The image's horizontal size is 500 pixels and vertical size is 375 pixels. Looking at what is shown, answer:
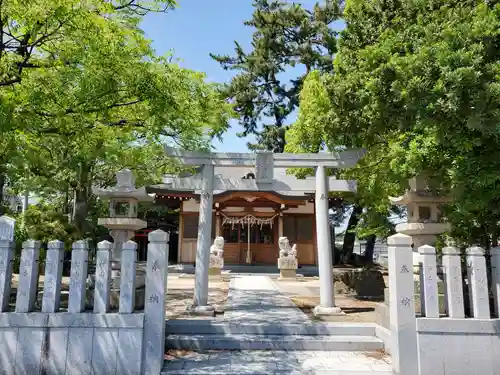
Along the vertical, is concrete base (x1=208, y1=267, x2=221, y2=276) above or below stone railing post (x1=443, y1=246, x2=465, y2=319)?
below

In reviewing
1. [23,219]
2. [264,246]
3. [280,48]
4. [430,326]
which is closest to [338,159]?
[430,326]

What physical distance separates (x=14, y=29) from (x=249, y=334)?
21.5 feet

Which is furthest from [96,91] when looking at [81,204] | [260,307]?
[81,204]

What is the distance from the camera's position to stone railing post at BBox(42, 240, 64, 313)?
5.18m

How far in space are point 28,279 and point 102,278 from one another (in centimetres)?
104

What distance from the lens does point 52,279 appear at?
17.1ft

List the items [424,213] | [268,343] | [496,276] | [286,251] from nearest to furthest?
[496,276], [268,343], [424,213], [286,251]

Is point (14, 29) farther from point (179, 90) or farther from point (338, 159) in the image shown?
point (338, 159)

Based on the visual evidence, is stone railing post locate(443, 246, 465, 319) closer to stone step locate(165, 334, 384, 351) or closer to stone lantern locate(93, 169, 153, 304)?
stone step locate(165, 334, 384, 351)

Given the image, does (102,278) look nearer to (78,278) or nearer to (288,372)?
(78,278)

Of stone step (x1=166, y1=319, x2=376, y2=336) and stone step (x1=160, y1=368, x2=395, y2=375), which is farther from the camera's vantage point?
stone step (x1=166, y1=319, x2=376, y2=336)

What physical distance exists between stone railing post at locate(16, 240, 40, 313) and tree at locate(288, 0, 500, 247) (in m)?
6.06

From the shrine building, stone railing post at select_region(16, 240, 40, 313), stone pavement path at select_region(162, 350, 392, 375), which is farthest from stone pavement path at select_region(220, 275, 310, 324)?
the shrine building

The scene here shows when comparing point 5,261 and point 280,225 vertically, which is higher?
point 280,225
